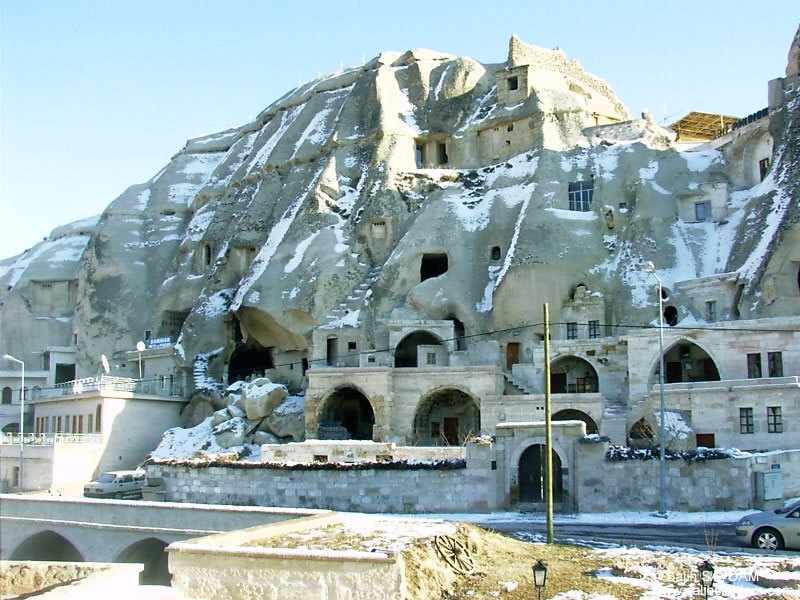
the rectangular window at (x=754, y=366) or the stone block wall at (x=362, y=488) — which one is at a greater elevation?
the rectangular window at (x=754, y=366)

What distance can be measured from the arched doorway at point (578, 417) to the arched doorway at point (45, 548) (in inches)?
833

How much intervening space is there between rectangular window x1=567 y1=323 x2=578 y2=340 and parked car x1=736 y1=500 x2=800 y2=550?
84.1 ft

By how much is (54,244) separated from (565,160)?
42.9m

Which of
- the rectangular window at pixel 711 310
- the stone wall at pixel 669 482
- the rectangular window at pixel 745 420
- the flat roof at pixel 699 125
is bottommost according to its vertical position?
the stone wall at pixel 669 482

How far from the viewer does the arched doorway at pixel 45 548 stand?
92.1ft

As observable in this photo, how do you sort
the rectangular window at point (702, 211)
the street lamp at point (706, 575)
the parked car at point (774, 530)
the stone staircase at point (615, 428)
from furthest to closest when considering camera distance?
the rectangular window at point (702, 211) < the stone staircase at point (615, 428) < the parked car at point (774, 530) < the street lamp at point (706, 575)

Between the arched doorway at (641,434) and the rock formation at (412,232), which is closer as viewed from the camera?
the arched doorway at (641,434)

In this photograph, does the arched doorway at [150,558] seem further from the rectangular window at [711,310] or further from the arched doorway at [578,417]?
the rectangular window at [711,310]

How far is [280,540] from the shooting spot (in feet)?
57.1

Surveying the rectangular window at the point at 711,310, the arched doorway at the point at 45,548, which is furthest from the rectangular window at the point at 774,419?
the arched doorway at the point at 45,548

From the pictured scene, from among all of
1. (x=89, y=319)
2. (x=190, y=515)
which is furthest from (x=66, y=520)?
(x=89, y=319)

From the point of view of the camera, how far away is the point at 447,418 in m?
46.7

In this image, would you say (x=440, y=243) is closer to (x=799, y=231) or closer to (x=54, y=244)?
(x=799, y=231)

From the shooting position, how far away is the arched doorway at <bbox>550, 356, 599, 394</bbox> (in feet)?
149
